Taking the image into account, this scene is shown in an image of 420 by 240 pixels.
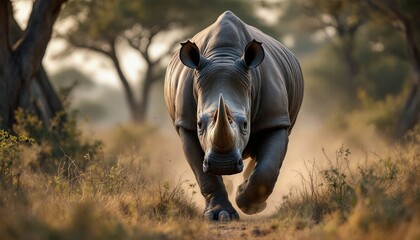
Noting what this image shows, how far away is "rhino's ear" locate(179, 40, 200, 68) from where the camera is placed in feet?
24.5

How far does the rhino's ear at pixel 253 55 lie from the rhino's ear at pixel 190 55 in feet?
1.31

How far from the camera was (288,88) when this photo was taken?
29.4ft

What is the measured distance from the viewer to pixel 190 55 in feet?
24.8

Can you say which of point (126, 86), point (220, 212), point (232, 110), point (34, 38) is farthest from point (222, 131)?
point (126, 86)

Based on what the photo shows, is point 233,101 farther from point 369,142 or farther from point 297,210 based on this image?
point 369,142

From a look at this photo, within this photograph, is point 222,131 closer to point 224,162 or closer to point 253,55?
point 224,162

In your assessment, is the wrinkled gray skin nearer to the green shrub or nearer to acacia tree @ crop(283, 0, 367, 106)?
the green shrub

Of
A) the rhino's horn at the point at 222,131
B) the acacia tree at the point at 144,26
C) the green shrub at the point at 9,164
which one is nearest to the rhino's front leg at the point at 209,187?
the rhino's horn at the point at 222,131

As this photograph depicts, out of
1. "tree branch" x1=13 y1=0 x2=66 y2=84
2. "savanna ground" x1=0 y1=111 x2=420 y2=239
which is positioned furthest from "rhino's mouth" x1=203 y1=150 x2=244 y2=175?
"tree branch" x1=13 y1=0 x2=66 y2=84

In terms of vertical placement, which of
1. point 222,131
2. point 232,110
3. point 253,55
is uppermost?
point 253,55

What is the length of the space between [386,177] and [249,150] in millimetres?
1397

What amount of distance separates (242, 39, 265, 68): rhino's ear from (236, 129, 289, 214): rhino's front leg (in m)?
0.70

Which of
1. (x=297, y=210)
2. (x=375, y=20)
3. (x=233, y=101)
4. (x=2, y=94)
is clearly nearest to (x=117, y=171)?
(x=233, y=101)

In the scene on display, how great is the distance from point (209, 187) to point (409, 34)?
916cm
